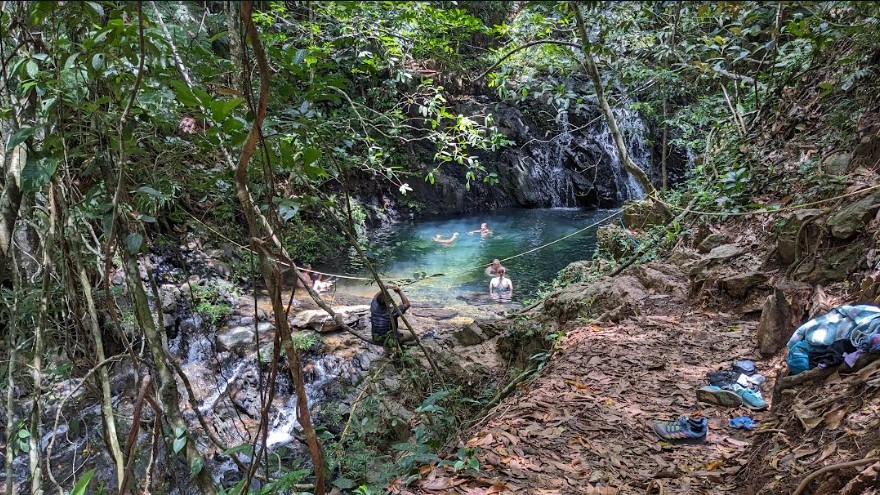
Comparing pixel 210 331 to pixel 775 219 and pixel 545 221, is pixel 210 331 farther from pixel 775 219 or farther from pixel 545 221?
pixel 545 221

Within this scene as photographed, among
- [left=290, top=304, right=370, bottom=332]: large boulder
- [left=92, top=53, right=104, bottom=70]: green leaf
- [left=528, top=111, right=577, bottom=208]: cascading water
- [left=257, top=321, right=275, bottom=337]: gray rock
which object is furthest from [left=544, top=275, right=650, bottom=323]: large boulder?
[left=528, top=111, right=577, bottom=208]: cascading water

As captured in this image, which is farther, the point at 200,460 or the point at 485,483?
the point at 485,483

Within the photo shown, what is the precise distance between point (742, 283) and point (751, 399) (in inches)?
70.7

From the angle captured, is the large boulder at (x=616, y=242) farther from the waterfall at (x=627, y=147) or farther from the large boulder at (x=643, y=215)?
the waterfall at (x=627, y=147)

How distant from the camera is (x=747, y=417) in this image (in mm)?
2992

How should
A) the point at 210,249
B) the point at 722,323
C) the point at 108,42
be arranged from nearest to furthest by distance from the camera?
the point at 108,42, the point at 722,323, the point at 210,249

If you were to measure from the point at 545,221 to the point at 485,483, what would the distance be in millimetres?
14959

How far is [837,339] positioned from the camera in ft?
8.46

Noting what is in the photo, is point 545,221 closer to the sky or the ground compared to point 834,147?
closer to the ground

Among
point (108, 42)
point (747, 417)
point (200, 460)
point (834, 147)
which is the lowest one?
point (747, 417)

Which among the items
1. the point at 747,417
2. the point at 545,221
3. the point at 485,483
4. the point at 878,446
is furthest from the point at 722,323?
the point at 545,221

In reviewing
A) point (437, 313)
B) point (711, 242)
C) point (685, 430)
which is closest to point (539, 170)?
point (437, 313)

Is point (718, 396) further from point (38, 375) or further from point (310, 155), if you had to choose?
point (38, 375)

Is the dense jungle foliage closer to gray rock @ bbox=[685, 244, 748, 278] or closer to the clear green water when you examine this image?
gray rock @ bbox=[685, 244, 748, 278]
